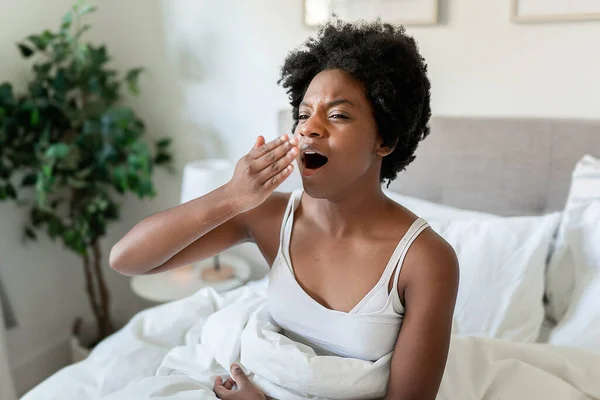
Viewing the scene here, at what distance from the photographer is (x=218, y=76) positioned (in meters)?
2.27

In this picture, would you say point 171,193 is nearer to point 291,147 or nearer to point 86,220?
point 86,220

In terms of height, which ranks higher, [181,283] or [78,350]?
[181,283]

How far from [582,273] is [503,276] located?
19 cm

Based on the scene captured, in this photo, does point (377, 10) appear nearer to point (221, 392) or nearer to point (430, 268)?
point (430, 268)

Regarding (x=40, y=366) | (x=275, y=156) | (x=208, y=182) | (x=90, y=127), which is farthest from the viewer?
(x=40, y=366)

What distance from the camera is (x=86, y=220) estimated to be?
214cm

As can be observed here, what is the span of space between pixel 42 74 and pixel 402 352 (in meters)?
1.66

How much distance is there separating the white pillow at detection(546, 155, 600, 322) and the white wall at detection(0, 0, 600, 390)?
0.75 ft

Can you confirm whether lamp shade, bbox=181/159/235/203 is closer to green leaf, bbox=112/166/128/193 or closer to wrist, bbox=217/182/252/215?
green leaf, bbox=112/166/128/193

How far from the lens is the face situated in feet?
3.05

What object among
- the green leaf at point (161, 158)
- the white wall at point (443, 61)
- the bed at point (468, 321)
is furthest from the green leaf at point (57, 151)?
the bed at point (468, 321)

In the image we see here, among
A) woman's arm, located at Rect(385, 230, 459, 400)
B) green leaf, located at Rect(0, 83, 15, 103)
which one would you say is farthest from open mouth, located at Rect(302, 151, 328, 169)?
green leaf, located at Rect(0, 83, 15, 103)

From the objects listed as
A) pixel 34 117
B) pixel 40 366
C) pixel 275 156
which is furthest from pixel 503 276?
pixel 40 366

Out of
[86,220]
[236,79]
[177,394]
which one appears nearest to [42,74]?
[86,220]
